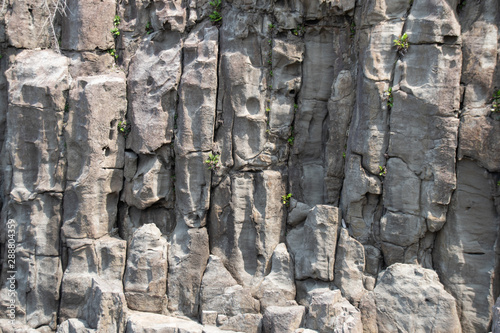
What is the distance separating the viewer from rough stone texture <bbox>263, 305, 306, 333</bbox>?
9.29 m

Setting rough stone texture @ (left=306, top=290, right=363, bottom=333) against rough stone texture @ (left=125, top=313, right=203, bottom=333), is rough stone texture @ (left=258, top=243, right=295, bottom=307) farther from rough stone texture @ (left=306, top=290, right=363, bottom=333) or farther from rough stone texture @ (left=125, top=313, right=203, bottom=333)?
rough stone texture @ (left=125, top=313, right=203, bottom=333)

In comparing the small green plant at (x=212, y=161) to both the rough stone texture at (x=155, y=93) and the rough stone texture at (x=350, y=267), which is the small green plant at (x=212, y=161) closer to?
the rough stone texture at (x=155, y=93)

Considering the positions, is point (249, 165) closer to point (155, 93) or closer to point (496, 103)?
point (155, 93)

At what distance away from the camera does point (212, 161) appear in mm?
10492

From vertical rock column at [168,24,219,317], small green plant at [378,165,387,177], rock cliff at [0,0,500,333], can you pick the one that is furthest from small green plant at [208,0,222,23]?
small green plant at [378,165,387,177]

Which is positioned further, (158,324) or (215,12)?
(215,12)

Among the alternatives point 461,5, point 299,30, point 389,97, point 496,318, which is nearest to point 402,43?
point 389,97

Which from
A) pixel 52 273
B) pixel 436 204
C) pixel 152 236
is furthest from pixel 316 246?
pixel 52 273

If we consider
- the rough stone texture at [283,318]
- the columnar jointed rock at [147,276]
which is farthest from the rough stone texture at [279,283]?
the columnar jointed rock at [147,276]

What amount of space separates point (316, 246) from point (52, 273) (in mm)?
5300

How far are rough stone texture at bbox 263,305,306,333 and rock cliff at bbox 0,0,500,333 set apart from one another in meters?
0.04

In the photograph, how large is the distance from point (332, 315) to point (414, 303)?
1370 mm

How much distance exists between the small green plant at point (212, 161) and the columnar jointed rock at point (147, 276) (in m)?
1.73

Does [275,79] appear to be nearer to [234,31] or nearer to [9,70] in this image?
[234,31]
